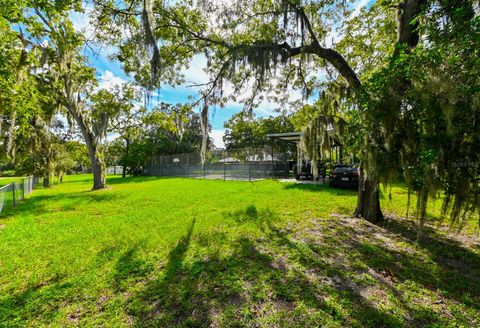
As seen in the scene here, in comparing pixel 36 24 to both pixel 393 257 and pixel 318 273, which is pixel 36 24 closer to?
pixel 318 273

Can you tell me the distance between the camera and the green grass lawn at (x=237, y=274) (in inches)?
79.7

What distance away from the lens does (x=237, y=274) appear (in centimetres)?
273

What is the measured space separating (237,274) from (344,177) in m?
8.39

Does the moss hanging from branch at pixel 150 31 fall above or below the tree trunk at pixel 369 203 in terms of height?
above

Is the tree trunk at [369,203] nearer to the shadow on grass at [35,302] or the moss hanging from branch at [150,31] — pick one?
the moss hanging from branch at [150,31]

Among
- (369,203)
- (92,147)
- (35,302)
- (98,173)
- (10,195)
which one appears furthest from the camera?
(98,173)

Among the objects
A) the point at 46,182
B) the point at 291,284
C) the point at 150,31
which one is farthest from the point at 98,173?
the point at 291,284

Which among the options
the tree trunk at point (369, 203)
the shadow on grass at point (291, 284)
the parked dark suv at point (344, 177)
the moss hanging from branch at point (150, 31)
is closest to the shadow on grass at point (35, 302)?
the shadow on grass at point (291, 284)

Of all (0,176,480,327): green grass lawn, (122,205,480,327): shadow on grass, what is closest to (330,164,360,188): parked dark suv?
(0,176,480,327): green grass lawn

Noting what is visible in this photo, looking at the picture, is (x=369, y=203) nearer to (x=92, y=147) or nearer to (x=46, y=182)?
(x=92, y=147)

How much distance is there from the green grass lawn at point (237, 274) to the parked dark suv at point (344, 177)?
15.0 ft

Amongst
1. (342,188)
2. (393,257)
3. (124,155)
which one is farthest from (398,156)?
(124,155)

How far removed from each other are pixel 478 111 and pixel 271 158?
13.7 meters

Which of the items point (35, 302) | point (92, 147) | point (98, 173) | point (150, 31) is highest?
point (150, 31)
